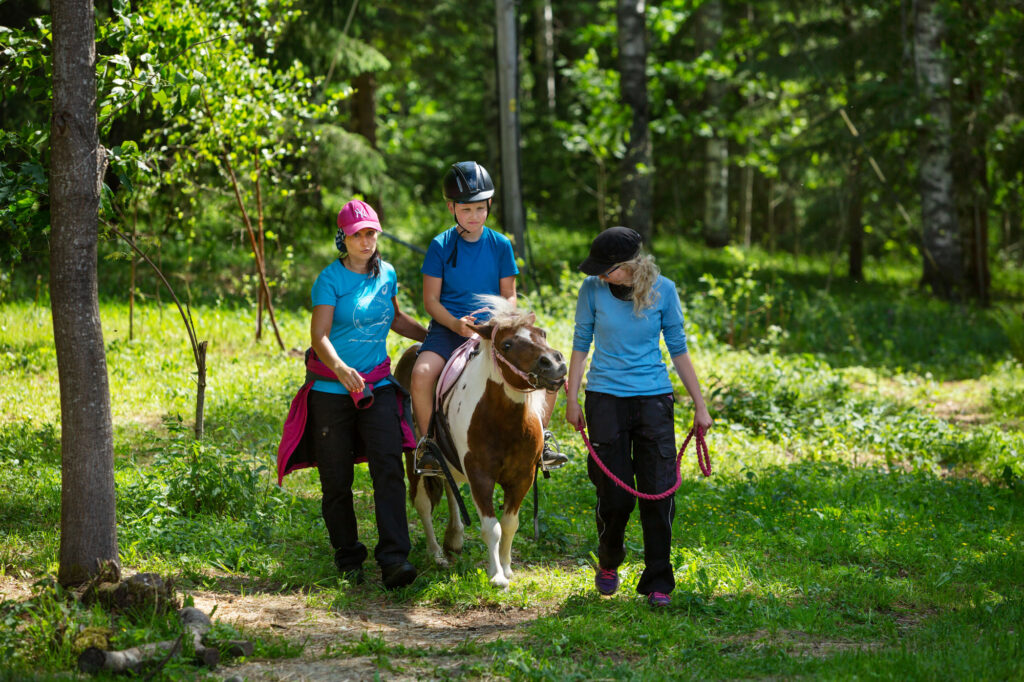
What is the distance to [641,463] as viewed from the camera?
5680 millimetres

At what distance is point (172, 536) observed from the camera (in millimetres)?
6188

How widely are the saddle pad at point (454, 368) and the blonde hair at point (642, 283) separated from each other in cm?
121

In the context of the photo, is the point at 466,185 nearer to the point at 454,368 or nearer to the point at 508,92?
the point at 454,368

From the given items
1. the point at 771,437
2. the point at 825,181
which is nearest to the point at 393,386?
the point at 771,437

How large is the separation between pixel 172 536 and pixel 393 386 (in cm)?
178

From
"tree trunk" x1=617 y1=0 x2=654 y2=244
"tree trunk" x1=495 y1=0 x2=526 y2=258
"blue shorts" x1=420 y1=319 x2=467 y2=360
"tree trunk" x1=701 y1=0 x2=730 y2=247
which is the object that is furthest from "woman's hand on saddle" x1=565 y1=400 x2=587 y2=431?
"tree trunk" x1=701 y1=0 x2=730 y2=247

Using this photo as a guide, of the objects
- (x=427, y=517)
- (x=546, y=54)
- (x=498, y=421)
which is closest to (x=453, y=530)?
(x=427, y=517)

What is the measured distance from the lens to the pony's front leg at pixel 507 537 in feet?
19.7

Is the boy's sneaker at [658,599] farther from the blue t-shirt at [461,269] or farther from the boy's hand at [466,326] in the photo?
the blue t-shirt at [461,269]

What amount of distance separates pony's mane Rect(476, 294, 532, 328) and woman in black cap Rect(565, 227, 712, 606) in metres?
0.33

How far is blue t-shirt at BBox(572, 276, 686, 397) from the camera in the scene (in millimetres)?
5543

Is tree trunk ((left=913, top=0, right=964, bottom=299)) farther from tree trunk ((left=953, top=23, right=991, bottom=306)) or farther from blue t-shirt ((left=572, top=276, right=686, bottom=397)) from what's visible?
blue t-shirt ((left=572, top=276, right=686, bottom=397))

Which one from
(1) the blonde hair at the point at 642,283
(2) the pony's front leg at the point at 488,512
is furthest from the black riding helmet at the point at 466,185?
(2) the pony's front leg at the point at 488,512

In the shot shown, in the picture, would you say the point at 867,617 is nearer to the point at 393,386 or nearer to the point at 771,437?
the point at 393,386
